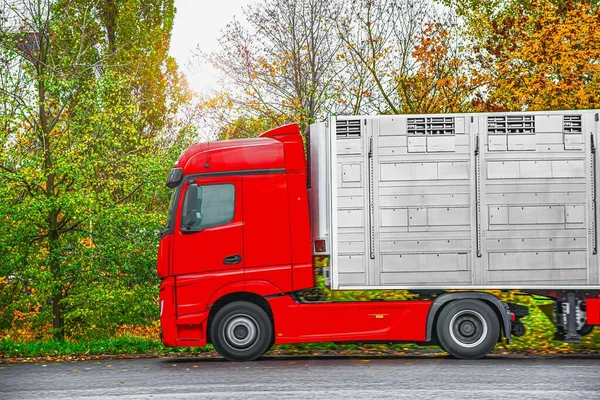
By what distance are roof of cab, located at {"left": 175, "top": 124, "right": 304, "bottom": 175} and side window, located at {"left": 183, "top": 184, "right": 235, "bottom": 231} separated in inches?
10.8

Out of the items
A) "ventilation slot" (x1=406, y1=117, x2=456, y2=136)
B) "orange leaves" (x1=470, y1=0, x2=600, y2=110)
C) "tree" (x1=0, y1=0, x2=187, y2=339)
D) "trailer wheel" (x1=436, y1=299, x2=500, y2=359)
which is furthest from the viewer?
"orange leaves" (x1=470, y1=0, x2=600, y2=110)

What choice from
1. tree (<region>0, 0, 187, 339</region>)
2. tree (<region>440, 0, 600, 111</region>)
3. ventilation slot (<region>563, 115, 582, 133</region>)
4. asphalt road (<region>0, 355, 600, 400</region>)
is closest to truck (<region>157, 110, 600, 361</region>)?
ventilation slot (<region>563, 115, 582, 133</region>)

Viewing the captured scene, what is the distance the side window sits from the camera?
13008 millimetres

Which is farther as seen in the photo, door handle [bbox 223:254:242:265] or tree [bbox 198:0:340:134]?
tree [bbox 198:0:340:134]

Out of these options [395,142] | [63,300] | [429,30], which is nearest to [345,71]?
[429,30]

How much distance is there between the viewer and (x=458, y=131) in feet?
41.1

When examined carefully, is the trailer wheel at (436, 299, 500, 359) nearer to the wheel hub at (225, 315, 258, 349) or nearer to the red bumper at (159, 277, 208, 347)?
the wheel hub at (225, 315, 258, 349)

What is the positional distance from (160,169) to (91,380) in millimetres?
7813

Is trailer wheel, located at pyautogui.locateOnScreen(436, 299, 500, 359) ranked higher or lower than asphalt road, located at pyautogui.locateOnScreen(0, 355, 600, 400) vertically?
higher

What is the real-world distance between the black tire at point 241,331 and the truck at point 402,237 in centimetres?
2

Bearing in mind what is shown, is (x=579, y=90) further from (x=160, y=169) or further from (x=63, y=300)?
(x=63, y=300)

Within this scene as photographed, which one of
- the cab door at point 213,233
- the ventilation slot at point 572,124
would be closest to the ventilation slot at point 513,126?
the ventilation slot at point 572,124

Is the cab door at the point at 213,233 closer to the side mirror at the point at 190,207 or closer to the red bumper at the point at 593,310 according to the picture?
the side mirror at the point at 190,207

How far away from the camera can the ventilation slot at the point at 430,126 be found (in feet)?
41.2
